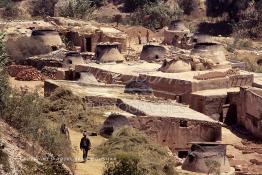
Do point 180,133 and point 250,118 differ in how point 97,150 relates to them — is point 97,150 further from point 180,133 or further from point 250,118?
point 250,118

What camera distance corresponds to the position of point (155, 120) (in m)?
17.2

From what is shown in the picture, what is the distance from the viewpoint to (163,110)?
60.2 feet

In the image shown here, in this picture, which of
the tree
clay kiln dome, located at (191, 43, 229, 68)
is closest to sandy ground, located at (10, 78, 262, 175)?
clay kiln dome, located at (191, 43, 229, 68)

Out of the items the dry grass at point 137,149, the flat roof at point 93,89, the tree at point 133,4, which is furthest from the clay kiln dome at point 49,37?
the tree at point 133,4

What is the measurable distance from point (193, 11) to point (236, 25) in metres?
7.88

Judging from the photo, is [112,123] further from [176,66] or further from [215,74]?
[176,66]

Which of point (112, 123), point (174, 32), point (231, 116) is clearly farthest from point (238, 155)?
point (174, 32)

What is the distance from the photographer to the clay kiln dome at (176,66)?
24.1 metres

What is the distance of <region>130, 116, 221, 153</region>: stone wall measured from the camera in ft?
56.2

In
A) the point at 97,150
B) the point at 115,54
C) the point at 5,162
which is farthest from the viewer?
the point at 115,54

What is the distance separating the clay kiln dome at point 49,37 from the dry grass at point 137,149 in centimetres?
1515

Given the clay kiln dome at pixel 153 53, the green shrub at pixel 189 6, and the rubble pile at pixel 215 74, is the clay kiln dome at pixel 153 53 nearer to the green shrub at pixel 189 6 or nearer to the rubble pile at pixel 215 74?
the rubble pile at pixel 215 74

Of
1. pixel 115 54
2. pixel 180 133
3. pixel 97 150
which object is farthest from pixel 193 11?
pixel 97 150

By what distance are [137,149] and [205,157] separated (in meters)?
2.35
